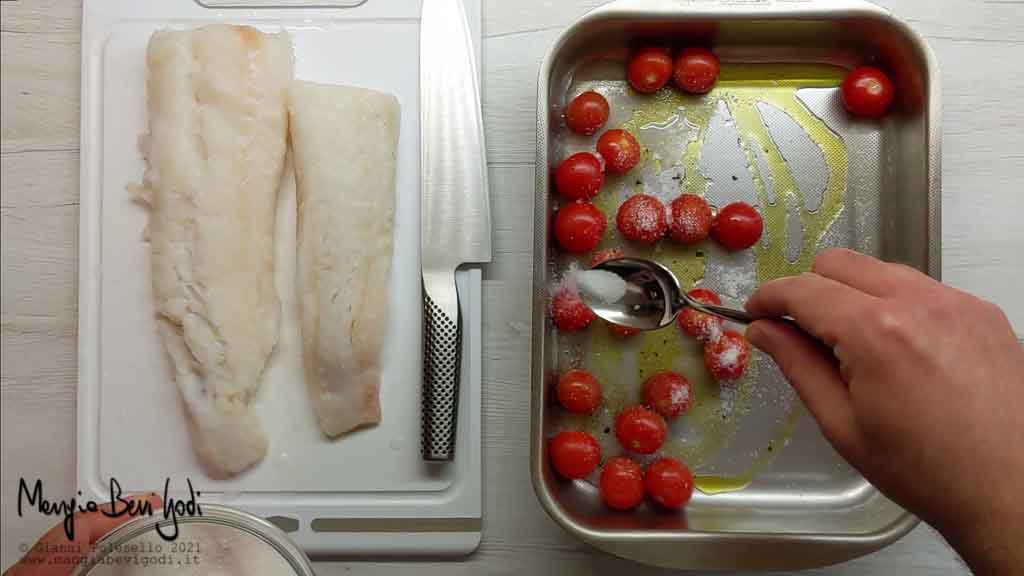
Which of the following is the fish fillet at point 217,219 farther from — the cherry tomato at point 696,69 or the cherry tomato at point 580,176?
the cherry tomato at point 696,69

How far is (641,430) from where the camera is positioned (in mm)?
768

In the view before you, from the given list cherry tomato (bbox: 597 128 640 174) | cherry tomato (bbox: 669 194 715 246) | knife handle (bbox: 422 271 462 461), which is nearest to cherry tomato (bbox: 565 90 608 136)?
cherry tomato (bbox: 597 128 640 174)

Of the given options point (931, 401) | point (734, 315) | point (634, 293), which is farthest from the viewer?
point (634, 293)

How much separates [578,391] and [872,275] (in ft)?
1.09

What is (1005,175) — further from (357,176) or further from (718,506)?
(357,176)

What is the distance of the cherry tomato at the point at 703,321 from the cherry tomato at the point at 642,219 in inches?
2.9

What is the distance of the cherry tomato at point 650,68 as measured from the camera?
789mm

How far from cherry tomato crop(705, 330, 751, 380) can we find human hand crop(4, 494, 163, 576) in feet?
2.00

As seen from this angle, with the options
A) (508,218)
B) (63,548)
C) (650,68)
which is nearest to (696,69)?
(650,68)

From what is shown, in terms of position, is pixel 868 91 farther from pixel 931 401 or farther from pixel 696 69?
pixel 931 401

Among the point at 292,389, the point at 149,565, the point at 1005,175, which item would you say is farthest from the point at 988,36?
the point at 149,565

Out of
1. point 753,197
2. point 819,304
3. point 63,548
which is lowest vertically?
point 63,548

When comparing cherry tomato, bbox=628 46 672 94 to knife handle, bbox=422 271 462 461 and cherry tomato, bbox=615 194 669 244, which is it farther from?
knife handle, bbox=422 271 462 461

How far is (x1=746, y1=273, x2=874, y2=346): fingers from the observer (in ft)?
1.58
